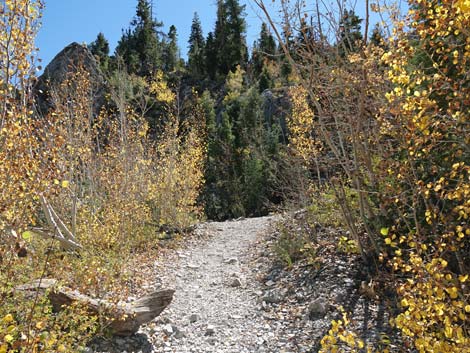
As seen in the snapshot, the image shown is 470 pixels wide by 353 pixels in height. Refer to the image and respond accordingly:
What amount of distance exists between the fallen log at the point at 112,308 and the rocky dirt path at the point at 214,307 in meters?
0.33

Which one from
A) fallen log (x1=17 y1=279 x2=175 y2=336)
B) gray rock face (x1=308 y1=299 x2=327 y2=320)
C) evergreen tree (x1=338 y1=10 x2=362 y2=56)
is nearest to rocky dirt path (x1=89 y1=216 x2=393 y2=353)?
gray rock face (x1=308 y1=299 x2=327 y2=320)

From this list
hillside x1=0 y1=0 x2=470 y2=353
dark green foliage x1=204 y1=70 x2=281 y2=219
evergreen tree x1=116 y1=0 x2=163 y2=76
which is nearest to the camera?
hillside x1=0 y1=0 x2=470 y2=353

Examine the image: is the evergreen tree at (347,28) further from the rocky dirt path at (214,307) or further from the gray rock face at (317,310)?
the rocky dirt path at (214,307)

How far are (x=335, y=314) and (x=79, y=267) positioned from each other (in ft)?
12.7

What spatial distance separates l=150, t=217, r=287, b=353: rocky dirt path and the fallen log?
1.07 feet

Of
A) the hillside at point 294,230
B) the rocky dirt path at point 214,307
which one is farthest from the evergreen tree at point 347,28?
the rocky dirt path at point 214,307

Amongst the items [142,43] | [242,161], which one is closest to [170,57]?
[142,43]

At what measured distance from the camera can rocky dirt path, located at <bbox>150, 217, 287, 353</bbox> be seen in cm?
457

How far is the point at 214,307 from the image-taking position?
569 cm

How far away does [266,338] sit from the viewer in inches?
182

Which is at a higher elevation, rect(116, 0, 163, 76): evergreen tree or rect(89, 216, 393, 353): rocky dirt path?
rect(116, 0, 163, 76): evergreen tree

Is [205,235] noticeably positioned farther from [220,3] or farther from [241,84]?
[220,3]

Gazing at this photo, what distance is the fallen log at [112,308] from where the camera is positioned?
14.0ft

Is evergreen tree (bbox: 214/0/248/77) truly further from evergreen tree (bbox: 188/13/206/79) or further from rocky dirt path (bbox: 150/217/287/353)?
rocky dirt path (bbox: 150/217/287/353)
